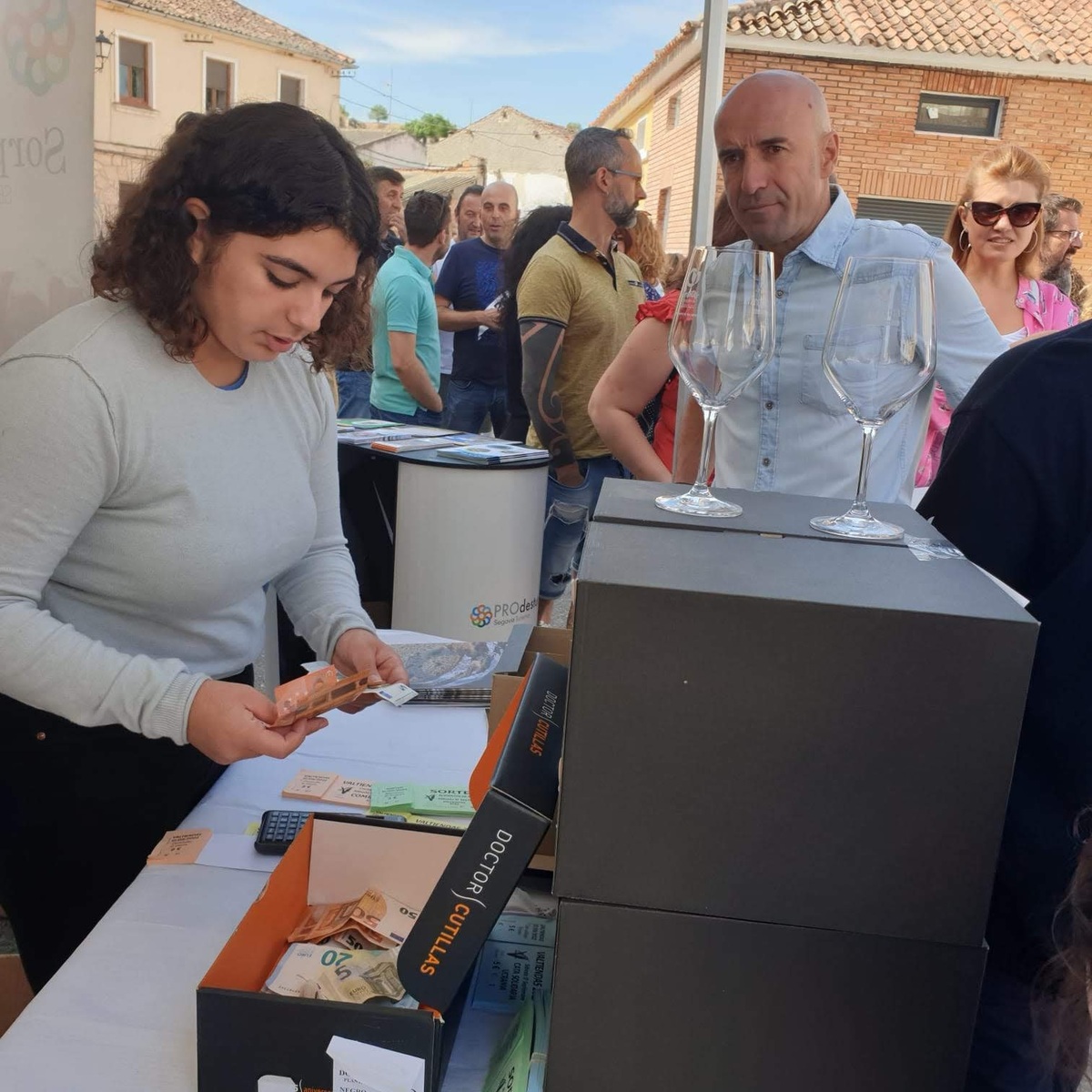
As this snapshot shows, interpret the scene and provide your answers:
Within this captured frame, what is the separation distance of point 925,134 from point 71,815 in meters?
16.4

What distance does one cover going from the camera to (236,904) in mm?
1094

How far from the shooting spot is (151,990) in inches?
37.9

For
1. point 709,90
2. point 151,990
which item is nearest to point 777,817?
point 151,990

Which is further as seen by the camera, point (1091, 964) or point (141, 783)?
point (141, 783)

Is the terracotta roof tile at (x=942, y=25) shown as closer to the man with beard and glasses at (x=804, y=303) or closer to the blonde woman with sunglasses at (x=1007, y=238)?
the blonde woman with sunglasses at (x=1007, y=238)

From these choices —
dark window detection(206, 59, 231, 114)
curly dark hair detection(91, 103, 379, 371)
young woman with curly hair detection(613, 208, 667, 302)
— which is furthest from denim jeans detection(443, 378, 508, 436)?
dark window detection(206, 59, 231, 114)

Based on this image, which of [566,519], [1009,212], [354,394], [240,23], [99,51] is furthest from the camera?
[240,23]

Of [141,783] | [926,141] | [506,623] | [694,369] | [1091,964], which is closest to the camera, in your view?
[1091,964]

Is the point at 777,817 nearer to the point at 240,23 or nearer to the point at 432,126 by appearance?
the point at 240,23

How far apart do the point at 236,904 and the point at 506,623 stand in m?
2.42

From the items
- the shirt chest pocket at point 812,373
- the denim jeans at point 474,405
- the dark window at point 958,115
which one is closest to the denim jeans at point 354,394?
the denim jeans at point 474,405

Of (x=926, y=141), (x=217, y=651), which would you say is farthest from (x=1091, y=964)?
(x=926, y=141)

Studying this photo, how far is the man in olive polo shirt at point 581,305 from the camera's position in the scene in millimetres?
3236

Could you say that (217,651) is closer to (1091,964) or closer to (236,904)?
(236,904)
